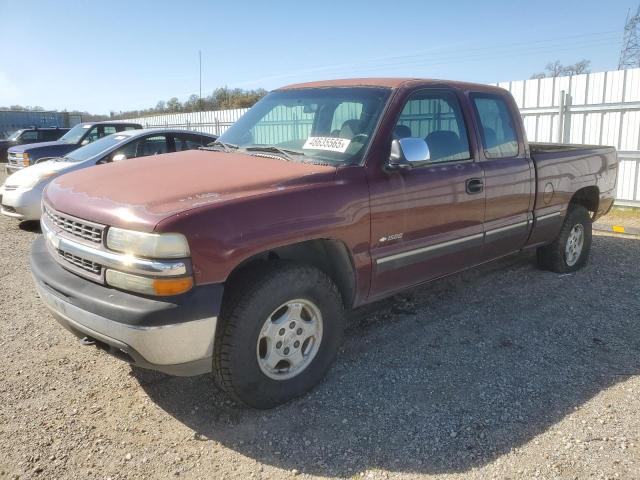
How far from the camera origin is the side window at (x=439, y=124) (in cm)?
377

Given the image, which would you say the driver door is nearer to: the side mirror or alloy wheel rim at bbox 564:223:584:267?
the side mirror

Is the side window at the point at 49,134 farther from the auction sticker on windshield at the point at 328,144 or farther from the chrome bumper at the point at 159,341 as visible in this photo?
the chrome bumper at the point at 159,341

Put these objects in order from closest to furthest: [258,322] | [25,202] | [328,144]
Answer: [258,322] → [328,144] → [25,202]

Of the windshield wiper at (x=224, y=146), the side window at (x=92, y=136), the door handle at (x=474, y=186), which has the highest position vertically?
→ the side window at (x=92, y=136)

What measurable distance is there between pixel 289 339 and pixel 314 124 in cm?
165

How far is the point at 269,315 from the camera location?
9.25 feet

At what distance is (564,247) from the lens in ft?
18.1

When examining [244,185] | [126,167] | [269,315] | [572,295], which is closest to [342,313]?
[269,315]

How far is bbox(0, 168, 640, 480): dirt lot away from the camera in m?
2.56

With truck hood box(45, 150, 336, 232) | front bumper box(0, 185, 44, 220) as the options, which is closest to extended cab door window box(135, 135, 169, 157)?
front bumper box(0, 185, 44, 220)

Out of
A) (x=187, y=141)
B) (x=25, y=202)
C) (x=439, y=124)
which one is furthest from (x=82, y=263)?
(x=187, y=141)

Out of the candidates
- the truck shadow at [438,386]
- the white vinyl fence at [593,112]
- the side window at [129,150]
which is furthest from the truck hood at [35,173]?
the white vinyl fence at [593,112]

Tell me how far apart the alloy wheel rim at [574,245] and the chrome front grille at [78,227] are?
4814 mm

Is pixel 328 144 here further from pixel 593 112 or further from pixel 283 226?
pixel 593 112
